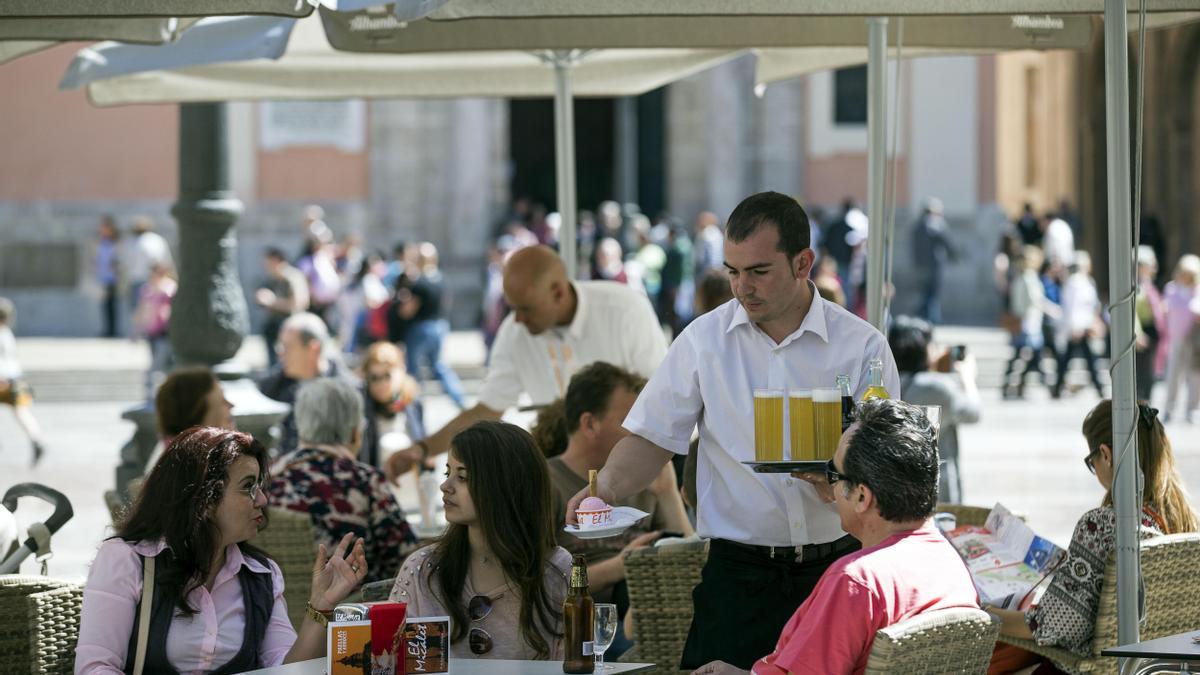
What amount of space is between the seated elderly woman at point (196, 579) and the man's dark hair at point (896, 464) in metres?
1.12

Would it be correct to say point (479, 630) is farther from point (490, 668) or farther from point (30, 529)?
point (30, 529)

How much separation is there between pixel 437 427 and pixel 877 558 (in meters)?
12.7

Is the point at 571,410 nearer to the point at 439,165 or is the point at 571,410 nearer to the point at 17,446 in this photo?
the point at 17,446

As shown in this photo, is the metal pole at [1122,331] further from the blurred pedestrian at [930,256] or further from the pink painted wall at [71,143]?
the pink painted wall at [71,143]

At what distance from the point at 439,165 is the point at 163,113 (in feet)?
13.9

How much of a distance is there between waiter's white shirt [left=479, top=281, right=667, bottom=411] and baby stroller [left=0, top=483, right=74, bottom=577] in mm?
2307

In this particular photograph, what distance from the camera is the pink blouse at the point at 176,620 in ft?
13.7

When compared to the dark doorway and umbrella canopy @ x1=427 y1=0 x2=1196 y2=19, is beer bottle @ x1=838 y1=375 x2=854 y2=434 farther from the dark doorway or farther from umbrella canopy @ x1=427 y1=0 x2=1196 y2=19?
the dark doorway

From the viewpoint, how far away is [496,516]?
4359 mm

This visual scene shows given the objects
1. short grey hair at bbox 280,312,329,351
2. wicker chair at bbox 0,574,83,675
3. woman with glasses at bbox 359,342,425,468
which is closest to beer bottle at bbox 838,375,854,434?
wicker chair at bbox 0,574,83,675

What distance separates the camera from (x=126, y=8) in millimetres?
5047

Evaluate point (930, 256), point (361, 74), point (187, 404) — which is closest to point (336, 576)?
point (187, 404)

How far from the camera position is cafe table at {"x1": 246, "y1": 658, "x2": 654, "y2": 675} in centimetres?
404

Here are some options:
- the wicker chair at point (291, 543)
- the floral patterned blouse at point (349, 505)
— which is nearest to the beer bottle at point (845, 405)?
the floral patterned blouse at point (349, 505)
